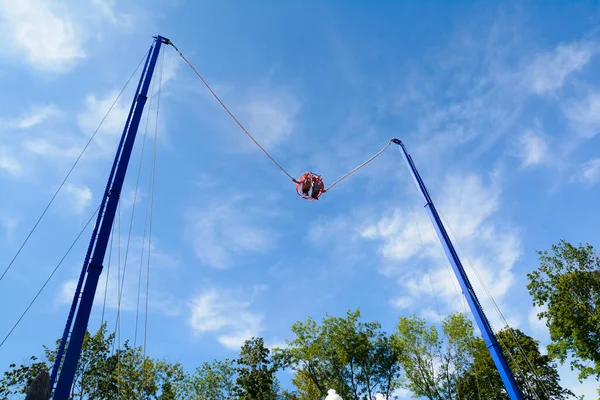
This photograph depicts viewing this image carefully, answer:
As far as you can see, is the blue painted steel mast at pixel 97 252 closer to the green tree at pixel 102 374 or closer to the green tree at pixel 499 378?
the green tree at pixel 102 374

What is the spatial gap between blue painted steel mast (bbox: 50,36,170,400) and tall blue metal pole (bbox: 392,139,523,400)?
12171mm

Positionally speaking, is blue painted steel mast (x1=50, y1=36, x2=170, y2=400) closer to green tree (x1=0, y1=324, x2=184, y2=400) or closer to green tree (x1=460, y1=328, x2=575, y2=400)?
green tree (x1=0, y1=324, x2=184, y2=400)

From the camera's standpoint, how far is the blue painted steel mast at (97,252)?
8.08m

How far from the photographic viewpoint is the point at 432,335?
29.9 metres

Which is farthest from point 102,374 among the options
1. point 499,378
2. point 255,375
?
point 499,378

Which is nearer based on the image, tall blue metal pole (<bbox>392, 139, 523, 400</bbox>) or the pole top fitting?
tall blue metal pole (<bbox>392, 139, 523, 400</bbox>)

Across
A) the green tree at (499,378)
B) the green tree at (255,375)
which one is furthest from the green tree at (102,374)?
the green tree at (499,378)

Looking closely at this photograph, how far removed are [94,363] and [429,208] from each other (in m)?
21.9

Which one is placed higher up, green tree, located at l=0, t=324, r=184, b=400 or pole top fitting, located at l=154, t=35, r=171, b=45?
pole top fitting, located at l=154, t=35, r=171, b=45

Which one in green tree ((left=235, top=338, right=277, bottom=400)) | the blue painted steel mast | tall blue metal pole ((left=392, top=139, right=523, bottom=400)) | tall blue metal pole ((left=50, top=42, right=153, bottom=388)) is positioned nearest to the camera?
the blue painted steel mast

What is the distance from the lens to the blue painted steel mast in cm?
808

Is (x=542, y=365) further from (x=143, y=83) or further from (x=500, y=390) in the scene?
(x=143, y=83)

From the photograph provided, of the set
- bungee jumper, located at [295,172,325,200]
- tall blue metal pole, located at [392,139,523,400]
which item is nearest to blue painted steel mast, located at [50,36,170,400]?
bungee jumper, located at [295,172,325,200]

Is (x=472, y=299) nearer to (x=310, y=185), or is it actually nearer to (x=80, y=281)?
(x=310, y=185)
